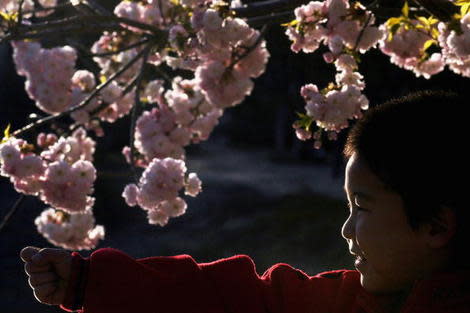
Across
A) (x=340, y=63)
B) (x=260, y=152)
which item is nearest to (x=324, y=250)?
(x=340, y=63)

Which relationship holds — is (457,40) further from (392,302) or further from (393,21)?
(392,302)

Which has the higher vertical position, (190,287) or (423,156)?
(423,156)

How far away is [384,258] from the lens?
5.53 ft

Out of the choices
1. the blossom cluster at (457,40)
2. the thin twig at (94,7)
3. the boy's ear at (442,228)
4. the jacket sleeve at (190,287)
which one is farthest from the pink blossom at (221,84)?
the boy's ear at (442,228)

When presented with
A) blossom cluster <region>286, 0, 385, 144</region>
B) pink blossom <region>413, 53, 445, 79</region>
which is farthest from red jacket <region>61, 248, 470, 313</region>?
pink blossom <region>413, 53, 445, 79</region>

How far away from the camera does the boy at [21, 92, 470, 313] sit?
1.64m

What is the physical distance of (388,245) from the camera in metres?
1.67

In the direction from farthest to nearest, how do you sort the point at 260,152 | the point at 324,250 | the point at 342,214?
1. the point at 260,152
2. the point at 342,214
3. the point at 324,250

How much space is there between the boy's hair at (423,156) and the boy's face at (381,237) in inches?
1.0

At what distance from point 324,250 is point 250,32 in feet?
14.1

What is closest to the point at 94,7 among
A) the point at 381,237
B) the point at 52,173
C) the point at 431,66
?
the point at 52,173

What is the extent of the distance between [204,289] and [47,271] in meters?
0.46

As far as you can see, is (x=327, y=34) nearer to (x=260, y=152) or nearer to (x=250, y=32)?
(x=250, y=32)

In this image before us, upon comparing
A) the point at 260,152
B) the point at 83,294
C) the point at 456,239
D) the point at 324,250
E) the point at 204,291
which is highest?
the point at 456,239
